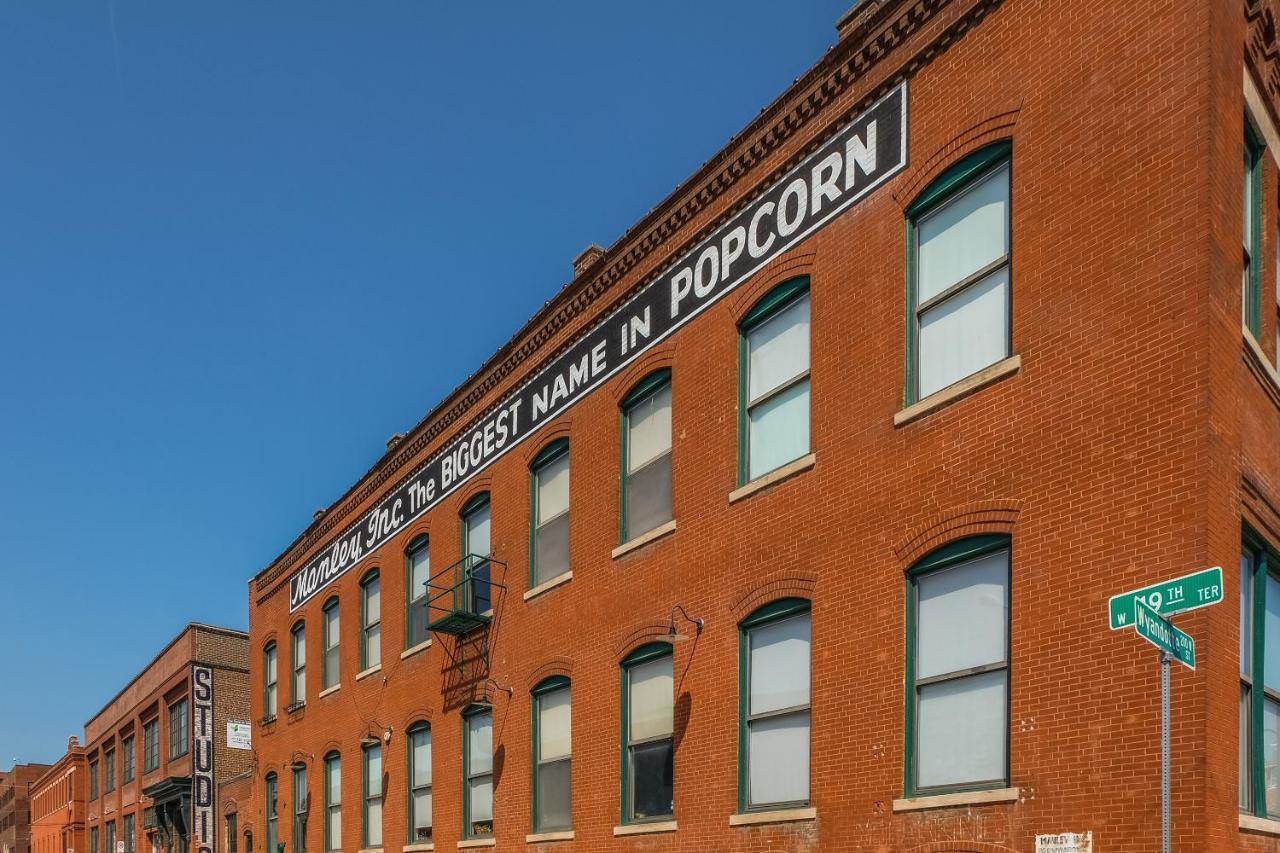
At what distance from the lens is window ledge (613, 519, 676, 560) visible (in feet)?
49.5

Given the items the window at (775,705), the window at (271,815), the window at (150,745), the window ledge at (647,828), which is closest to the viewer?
the window at (775,705)

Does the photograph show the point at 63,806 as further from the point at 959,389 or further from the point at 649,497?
the point at 959,389

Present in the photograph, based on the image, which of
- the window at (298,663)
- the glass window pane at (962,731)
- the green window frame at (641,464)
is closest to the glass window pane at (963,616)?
the glass window pane at (962,731)

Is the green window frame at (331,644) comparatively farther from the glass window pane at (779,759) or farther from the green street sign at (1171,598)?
the green street sign at (1171,598)

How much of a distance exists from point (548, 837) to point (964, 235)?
994 cm

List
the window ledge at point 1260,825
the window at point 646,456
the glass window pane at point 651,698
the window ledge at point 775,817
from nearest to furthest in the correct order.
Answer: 1. the window ledge at point 1260,825
2. the window ledge at point 775,817
3. the glass window pane at point 651,698
4. the window at point 646,456

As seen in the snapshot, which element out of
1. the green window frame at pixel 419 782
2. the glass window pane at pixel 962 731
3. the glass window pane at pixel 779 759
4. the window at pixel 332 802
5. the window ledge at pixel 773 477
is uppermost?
the window ledge at pixel 773 477

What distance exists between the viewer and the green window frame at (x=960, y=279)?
36.4 ft

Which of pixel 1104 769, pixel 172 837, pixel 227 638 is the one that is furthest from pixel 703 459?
pixel 172 837

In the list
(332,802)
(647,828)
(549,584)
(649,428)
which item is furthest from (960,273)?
(332,802)

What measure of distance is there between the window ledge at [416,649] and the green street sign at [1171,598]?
15477 millimetres

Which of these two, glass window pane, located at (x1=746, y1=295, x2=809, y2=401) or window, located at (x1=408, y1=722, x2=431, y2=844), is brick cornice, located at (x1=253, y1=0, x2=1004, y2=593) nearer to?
glass window pane, located at (x1=746, y1=295, x2=809, y2=401)

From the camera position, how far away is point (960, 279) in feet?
38.0

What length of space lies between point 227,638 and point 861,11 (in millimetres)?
33744
